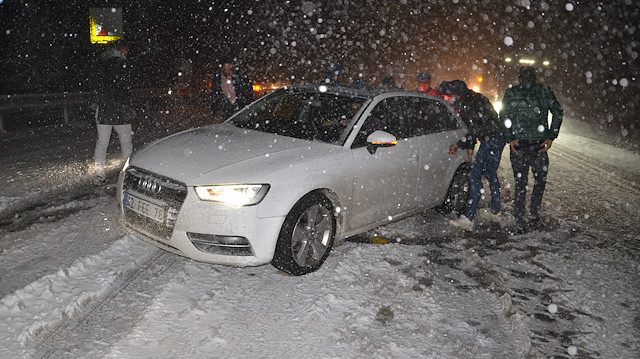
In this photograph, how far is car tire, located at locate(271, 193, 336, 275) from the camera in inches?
161

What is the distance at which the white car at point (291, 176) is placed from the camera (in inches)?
153

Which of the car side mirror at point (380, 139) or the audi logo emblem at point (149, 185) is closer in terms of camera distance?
the audi logo emblem at point (149, 185)

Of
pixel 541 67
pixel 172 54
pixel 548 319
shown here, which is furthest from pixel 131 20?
pixel 548 319

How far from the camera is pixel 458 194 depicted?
633 cm

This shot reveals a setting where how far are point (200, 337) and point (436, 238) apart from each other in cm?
307

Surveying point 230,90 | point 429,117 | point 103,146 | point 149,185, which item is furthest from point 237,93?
point 149,185

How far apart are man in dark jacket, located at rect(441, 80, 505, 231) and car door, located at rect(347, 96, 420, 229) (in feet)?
2.85

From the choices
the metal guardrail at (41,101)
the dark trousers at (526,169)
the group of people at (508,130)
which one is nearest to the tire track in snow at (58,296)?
the group of people at (508,130)

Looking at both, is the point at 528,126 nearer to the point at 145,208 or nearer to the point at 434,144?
the point at 434,144

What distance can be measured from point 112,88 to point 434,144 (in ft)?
14.0

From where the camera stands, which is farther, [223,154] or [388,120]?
[388,120]

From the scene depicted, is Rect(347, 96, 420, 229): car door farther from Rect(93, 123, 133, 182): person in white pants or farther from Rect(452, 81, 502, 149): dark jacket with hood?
Rect(93, 123, 133, 182): person in white pants

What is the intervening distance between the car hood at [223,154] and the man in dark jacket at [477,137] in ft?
7.25

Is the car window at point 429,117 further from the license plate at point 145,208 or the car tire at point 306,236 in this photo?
the license plate at point 145,208
